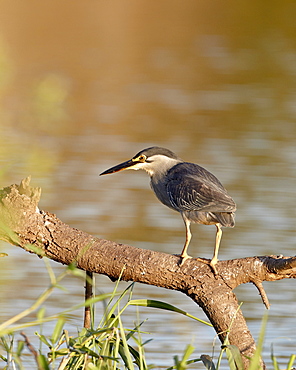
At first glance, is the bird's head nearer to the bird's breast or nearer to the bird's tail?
the bird's breast

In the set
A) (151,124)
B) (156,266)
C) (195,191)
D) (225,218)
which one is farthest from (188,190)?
(151,124)

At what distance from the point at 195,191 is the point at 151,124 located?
7446 mm

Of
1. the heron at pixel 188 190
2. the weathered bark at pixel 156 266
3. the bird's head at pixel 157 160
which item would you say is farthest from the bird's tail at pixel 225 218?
the bird's head at pixel 157 160

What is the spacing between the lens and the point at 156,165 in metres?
4.16

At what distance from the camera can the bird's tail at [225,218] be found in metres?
3.65

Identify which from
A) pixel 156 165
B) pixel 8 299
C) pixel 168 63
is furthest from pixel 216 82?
pixel 156 165

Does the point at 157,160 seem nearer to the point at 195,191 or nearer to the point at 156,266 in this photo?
the point at 195,191

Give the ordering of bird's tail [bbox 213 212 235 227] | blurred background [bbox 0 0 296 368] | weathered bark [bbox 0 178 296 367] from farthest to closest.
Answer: blurred background [bbox 0 0 296 368] < bird's tail [bbox 213 212 235 227] < weathered bark [bbox 0 178 296 367]

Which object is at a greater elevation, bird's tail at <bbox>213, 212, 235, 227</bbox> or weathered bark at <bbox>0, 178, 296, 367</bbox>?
bird's tail at <bbox>213, 212, 235, 227</bbox>

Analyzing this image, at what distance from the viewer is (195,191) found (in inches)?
151

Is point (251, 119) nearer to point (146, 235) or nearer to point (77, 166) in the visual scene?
point (77, 166)

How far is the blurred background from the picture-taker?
192 inches

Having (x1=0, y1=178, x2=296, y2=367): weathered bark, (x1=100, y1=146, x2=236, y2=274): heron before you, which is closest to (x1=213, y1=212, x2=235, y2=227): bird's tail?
(x1=100, y1=146, x2=236, y2=274): heron

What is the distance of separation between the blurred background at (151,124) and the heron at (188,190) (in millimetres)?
567
